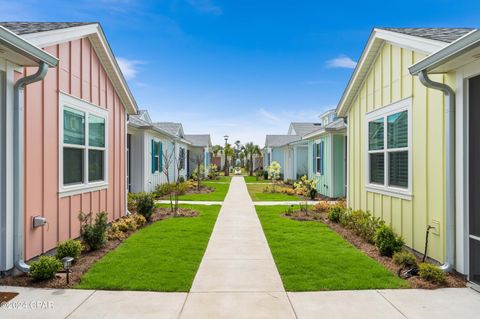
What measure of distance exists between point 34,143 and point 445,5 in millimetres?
12524

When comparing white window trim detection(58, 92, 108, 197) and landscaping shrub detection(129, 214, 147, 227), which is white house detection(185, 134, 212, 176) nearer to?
landscaping shrub detection(129, 214, 147, 227)

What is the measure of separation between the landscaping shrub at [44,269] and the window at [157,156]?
10784mm

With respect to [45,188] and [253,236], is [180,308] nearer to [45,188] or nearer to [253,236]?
[45,188]

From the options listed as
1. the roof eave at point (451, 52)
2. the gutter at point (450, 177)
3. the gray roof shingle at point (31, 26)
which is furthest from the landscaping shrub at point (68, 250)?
the roof eave at point (451, 52)

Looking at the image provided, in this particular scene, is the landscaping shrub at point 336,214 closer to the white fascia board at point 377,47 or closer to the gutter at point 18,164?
the white fascia board at point 377,47

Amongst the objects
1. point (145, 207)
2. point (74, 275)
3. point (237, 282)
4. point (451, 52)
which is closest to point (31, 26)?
point (74, 275)

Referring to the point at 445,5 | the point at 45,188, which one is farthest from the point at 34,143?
the point at 445,5

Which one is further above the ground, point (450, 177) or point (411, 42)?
point (411, 42)

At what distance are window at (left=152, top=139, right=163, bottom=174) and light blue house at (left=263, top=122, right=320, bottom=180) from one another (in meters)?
8.95

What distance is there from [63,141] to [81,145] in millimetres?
709

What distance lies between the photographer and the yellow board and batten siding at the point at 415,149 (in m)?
5.18

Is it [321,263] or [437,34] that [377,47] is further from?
[321,263]

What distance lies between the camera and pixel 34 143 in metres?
5.16

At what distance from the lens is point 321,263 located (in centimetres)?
555
